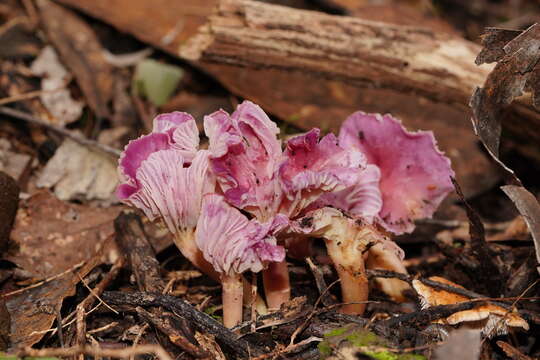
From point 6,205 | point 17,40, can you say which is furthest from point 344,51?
point 17,40

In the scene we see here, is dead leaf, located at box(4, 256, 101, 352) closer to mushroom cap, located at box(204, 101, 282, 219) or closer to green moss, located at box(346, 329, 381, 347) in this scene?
mushroom cap, located at box(204, 101, 282, 219)

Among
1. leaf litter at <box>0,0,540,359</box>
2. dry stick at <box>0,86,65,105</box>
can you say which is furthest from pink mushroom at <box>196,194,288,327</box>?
dry stick at <box>0,86,65,105</box>

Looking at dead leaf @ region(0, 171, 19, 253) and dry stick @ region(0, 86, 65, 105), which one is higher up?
dry stick @ region(0, 86, 65, 105)

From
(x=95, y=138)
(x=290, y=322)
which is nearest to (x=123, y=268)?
(x=290, y=322)

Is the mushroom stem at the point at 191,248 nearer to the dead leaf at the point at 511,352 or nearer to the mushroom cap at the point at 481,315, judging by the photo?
the mushroom cap at the point at 481,315

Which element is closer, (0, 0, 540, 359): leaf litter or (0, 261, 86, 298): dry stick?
(0, 0, 540, 359): leaf litter
